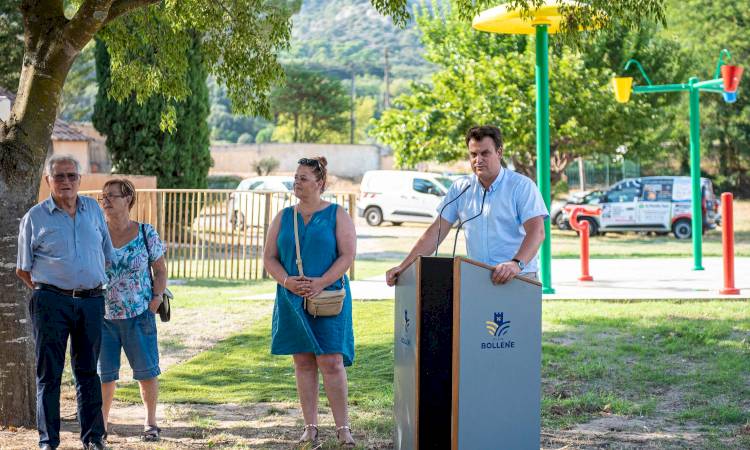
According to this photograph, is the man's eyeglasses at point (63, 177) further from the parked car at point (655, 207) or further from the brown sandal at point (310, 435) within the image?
the parked car at point (655, 207)

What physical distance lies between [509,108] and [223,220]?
13642mm

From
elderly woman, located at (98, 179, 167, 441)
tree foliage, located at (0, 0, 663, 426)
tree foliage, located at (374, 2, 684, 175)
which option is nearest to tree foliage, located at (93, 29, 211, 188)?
tree foliage, located at (374, 2, 684, 175)

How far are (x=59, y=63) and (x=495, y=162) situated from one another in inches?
123

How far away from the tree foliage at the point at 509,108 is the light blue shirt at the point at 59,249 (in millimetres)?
24747

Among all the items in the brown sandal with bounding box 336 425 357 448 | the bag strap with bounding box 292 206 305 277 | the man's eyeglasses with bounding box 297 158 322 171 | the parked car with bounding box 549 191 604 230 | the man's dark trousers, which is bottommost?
the brown sandal with bounding box 336 425 357 448

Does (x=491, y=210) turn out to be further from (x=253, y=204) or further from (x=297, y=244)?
(x=253, y=204)

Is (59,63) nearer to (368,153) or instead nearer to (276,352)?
(276,352)

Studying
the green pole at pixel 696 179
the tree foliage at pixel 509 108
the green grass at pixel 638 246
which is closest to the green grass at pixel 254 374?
the green pole at pixel 696 179

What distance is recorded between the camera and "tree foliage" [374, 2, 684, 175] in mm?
30484

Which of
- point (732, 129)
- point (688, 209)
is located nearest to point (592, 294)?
point (688, 209)

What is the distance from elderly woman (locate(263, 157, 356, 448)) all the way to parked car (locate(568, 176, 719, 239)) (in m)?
24.7

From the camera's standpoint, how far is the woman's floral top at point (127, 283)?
639cm

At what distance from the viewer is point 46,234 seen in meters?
5.85

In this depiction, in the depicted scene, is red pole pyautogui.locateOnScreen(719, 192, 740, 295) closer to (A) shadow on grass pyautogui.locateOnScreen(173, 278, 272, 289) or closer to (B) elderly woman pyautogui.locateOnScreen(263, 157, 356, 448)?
(A) shadow on grass pyautogui.locateOnScreen(173, 278, 272, 289)
